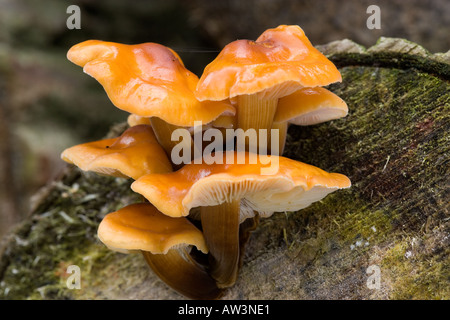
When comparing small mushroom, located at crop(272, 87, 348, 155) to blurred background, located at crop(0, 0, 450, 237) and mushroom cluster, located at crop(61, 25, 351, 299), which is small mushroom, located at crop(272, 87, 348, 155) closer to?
mushroom cluster, located at crop(61, 25, 351, 299)

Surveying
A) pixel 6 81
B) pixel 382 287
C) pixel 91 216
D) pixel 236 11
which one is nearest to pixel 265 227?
pixel 382 287

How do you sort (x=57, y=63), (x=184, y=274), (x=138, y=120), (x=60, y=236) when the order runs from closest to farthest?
(x=184, y=274), (x=138, y=120), (x=60, y=236), (x=57, y=63)

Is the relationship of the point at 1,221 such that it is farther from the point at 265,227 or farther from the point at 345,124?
the point at 345,124

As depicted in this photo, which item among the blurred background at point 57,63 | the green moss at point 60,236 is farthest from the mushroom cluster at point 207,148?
the blurred background at point 57,63

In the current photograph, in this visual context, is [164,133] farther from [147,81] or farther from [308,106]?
[308,106]

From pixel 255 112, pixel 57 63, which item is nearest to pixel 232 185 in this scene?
pixel 255 112

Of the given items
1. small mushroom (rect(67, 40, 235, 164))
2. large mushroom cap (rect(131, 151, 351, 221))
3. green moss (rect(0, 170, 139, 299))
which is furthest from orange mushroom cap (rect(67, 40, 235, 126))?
green moss (rect(0, 170, 139, 299))
